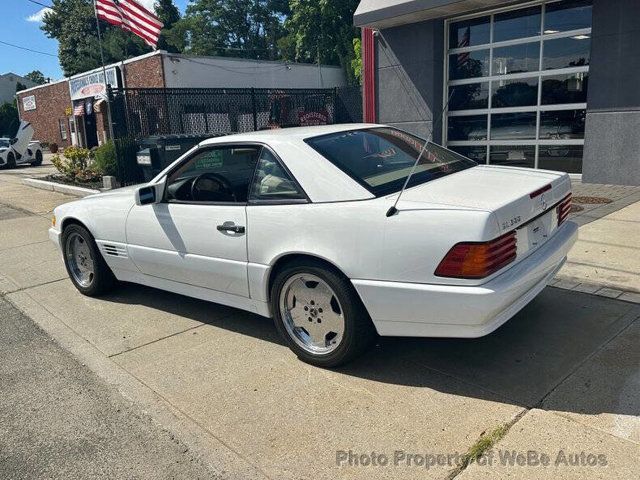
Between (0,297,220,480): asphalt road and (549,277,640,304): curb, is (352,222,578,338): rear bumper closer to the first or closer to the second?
(0,297,220,480): asphalt road

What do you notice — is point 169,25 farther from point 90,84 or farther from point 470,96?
point 470,96

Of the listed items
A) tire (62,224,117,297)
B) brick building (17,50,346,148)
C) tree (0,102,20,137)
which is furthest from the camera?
tree (0,102,20,137)

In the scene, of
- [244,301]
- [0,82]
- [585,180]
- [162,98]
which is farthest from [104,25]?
[244,301]

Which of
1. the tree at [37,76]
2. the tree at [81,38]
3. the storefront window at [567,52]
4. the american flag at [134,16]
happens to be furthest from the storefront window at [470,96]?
the tree at [37,76]

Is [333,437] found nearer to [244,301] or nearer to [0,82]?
[244,301]

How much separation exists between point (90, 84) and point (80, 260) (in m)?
28.2

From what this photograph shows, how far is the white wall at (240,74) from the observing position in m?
23.8

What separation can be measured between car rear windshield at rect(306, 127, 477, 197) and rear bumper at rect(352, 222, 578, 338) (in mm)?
633

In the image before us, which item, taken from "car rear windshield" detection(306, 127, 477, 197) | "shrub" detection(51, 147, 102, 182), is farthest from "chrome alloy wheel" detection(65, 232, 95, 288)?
"shrub" detection(51, 147, 102, 182)

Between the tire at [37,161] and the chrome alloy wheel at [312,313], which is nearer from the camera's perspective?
the chrome alloy wheel at [312,313]

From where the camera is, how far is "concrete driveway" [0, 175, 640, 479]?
2.71m

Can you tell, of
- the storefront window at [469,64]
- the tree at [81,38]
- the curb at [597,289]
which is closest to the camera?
the curb at [597,289]

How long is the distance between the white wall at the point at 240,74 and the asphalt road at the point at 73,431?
21.5m

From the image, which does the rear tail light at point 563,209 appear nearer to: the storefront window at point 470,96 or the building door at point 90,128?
the storefront window at point 470,96
